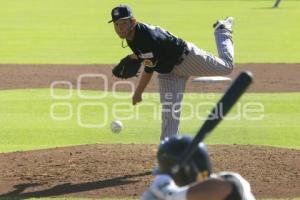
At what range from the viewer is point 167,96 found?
27.3ft

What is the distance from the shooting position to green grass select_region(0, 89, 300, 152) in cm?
1076

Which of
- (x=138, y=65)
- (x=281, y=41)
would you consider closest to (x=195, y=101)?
(x=138, y=65)

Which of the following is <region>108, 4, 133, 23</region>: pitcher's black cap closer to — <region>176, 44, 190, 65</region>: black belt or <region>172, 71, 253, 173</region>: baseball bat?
<region>176, 44, 190, 65</region>: black belt

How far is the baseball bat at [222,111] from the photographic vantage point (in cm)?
310

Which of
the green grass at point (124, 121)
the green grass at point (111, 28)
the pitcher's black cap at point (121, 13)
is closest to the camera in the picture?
the pitcher's black cap at point (121, 13)

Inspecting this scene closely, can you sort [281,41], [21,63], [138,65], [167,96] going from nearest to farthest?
[167,96], [138,65], [21,63], [281,41]

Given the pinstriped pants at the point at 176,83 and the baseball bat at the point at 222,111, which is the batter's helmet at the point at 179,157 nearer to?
the baseball bat at the point at 222,111

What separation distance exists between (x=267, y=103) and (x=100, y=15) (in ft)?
67.8

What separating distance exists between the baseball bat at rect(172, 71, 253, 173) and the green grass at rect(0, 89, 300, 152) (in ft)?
23.5

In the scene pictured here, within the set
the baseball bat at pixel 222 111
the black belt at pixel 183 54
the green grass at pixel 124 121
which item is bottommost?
the green grass at pixel 124 121

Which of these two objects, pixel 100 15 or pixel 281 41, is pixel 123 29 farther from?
pixel 100 15

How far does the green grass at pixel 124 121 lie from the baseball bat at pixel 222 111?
7175 mm

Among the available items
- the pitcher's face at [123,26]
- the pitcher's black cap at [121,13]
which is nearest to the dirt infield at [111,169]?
the pitcher's face at [123,26]

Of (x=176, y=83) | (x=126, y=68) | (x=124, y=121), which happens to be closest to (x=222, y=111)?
(x=176, y=83)
